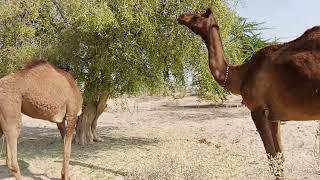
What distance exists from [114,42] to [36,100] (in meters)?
2.56

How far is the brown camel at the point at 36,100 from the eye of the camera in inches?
267

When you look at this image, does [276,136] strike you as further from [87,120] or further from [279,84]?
[87,120]

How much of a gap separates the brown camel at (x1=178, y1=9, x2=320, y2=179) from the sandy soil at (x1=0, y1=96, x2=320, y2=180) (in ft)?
2.23

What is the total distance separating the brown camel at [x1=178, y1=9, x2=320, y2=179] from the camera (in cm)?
589

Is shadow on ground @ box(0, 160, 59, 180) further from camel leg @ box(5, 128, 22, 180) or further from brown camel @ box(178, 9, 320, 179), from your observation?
brown camel @ box(178, 9, 320, 179)

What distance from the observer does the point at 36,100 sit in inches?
280

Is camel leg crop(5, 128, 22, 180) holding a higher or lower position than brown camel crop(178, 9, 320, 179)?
lower

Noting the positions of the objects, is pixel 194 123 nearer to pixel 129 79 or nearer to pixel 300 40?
pixel 129 79

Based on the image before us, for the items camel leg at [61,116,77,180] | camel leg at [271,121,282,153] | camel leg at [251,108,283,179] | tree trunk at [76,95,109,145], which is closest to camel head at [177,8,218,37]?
camel leg at [251,108,283,179]

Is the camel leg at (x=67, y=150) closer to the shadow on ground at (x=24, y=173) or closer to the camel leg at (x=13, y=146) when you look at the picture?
the shadow on ground at (x=24, y=173)

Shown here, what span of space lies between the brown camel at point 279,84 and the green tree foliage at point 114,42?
2.85 m

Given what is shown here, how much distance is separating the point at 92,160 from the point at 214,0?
3781mm

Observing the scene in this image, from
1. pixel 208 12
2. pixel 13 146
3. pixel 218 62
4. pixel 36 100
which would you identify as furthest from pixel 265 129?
pixel 13 146

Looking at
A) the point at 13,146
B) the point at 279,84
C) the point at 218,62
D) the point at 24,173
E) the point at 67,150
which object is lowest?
the point at 24,173
